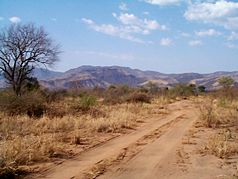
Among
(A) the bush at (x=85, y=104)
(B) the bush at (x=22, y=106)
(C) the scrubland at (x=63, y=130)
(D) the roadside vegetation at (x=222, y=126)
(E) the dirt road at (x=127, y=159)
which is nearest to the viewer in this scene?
(E) the dirt road at (x=127, y=159)

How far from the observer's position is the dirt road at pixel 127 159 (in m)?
9.46

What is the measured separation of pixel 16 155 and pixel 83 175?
6.35 feet

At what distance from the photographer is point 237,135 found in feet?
52.5

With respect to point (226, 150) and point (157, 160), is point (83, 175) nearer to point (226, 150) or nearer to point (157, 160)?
point (157, 160)

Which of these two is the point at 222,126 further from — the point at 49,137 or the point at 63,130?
the point at 49,137

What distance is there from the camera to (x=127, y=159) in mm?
11148

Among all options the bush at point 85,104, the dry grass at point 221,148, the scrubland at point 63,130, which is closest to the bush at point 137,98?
the scrubland at point 63,130

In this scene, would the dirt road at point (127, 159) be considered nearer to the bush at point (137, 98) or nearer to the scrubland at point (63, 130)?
the scrubland at point (63, 130)

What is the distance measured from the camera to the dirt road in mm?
9461

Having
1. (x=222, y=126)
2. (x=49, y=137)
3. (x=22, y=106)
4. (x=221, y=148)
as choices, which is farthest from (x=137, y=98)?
(x=221, y=148)

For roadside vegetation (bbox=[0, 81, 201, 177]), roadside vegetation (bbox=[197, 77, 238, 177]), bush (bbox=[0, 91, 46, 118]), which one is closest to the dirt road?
roadside vegetation (bbox=[0, 81, 201, 177])

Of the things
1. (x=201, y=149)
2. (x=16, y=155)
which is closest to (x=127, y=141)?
(x=201, y=149)

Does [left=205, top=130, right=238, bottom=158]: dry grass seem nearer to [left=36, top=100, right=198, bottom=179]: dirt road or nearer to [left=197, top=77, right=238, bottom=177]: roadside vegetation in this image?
[left=197, top=77, right=238, bottom=177]: roadside vegetation

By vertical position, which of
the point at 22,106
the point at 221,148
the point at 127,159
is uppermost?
the point at 22,106
